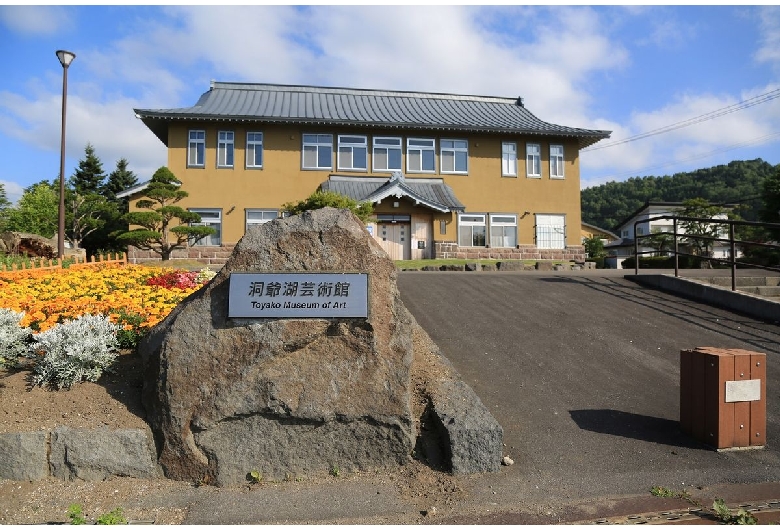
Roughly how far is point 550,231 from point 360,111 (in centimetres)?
1186

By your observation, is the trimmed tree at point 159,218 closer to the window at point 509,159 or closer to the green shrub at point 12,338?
the green shrub at point 12,338

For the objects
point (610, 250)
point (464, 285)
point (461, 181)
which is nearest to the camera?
point (464, 285)

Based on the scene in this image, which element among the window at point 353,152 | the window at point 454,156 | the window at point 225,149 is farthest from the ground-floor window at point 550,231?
the window at point 225,149

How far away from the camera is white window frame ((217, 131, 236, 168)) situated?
24.8 metres

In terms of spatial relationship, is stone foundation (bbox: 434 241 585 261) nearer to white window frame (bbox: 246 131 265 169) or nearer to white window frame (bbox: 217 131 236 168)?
white window frame (bbox: 246 131 265 169)

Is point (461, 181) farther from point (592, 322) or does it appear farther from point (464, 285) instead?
point (592, 322)

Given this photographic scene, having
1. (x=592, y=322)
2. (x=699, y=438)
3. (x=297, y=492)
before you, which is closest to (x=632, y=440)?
(x=699, y=438)

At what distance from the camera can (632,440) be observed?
192 inches

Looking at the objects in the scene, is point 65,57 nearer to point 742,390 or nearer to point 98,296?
point 98,296

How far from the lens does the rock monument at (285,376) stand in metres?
4.30

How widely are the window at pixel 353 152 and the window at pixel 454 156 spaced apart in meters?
3.99

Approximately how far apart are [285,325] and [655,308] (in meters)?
7.51

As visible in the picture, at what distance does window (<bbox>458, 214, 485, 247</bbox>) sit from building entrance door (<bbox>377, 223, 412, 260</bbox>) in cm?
282

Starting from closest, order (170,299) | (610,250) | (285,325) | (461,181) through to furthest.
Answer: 1. (285,325)
2. (170,299)
3. (461,181)
4. (610,250)
